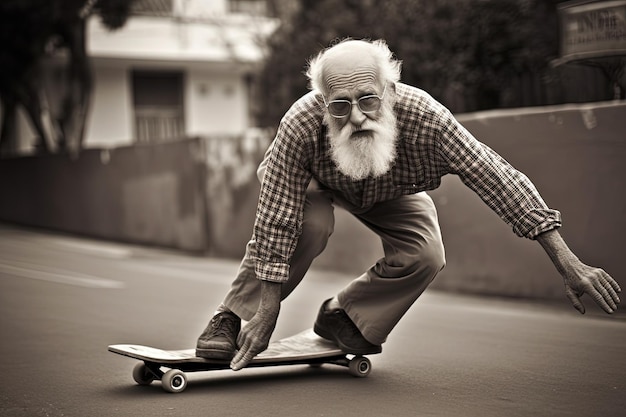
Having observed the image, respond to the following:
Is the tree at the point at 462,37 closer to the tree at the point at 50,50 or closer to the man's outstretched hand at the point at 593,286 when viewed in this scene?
the tree at the point at 50,50

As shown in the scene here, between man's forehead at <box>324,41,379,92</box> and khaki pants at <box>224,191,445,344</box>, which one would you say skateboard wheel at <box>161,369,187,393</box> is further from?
man's forehead at <box>324,41,379,92</box>

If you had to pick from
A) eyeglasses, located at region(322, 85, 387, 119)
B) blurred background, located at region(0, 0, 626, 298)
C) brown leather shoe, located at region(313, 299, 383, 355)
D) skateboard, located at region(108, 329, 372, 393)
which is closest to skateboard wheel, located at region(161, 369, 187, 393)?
skateboard, located at region(108, 329, 372, 393)

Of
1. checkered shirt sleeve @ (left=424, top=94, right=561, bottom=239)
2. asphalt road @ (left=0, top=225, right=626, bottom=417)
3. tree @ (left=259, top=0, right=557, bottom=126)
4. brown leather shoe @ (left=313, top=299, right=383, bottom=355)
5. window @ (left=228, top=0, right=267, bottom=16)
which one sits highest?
window @ (left=228, top=0, right=267, bottom=16)

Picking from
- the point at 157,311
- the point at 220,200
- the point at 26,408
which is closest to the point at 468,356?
the point at 26,408

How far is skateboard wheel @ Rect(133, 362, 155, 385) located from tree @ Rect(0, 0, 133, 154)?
14113mm

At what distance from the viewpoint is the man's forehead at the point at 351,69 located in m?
4.39

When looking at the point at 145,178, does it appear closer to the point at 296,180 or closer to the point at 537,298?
the point at 537,298

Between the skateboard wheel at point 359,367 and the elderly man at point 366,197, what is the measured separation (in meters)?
0.06

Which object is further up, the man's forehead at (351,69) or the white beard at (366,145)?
the man's forehead at (351,69)

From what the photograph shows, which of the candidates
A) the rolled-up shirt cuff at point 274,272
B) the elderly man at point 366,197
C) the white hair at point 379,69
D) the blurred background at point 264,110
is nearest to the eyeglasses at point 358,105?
the elderly man at point 366,197

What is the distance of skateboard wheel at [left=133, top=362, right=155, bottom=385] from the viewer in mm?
4887

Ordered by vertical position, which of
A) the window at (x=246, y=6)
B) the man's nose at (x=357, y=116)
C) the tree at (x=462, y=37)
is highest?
the window at (x=246, y=6)

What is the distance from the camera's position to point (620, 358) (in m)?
5.67

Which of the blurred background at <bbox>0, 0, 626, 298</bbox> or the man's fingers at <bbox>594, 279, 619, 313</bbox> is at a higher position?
the blurred background at <bbox>0, 0, 626, 298</bbox>
